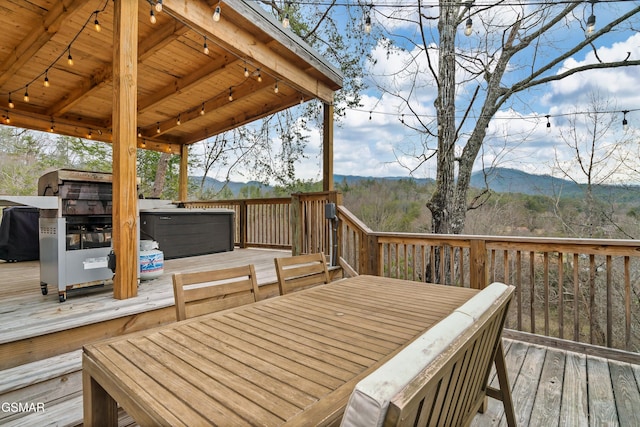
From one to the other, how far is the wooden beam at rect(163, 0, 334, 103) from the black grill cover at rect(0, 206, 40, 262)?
3917 mm

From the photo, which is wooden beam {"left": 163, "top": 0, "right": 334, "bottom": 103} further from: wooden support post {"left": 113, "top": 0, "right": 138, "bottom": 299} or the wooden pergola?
wooden support post {"left": 113, "top": 0, "right": 138, "bottom": 299}

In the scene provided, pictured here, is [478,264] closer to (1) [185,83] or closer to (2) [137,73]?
(2) [137,73]

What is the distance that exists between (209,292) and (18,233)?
5208 mm

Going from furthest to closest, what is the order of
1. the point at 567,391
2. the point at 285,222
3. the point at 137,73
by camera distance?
the point at 285,222, the point at 137,73, the point at 567,391

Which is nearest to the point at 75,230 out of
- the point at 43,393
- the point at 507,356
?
the point at 43,393

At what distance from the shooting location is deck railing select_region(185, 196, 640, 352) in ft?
8.72

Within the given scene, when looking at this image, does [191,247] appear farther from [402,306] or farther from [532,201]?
[532,201]

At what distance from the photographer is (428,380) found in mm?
596

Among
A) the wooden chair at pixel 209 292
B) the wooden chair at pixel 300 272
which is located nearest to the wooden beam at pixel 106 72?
the wooden chair at pixel 300 272

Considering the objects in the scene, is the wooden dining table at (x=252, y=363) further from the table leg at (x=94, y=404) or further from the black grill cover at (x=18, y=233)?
the black grill cover at (x=18, y=233)

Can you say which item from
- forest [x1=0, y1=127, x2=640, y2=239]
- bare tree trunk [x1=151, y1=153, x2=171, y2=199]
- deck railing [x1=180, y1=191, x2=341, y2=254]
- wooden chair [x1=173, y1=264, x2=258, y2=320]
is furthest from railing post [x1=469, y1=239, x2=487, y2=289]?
bare tree trunk [x1=151, y1=153, x2=171, y2=199]

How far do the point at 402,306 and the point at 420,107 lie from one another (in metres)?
7.05

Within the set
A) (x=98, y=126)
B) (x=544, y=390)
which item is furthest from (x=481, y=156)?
(x=98, y=126)

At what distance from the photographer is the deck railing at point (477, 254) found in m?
2.66
